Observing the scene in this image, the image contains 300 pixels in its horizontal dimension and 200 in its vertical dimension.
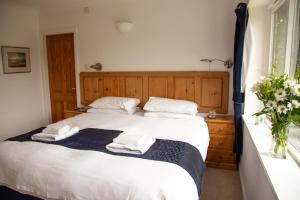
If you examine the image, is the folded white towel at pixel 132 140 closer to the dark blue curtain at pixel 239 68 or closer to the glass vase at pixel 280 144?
the glass vase at pixel 280 144

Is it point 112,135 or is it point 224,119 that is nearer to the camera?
point 112,135

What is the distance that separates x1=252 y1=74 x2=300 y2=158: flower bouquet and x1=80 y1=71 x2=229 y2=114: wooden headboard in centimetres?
161

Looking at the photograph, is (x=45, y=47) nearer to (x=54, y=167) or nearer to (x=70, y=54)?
(x=70, y=54)

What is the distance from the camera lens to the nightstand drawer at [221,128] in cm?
302

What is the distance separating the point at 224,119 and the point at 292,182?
1.89m

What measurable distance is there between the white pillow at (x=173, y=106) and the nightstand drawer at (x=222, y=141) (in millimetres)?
433

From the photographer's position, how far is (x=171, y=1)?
334 centimetres

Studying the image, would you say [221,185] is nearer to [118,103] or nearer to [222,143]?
[222,143]

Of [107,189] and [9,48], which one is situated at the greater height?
[9,48]

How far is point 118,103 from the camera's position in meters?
3.46

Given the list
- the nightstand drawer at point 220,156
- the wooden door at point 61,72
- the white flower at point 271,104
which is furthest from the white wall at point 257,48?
the wooden door at point 61,72

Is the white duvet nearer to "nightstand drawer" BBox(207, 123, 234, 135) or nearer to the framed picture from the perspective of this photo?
"nightstand drawer" BBox(207, 123, 234, 135)

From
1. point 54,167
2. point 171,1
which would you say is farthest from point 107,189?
point 171,1

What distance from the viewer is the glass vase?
60.7 inches
